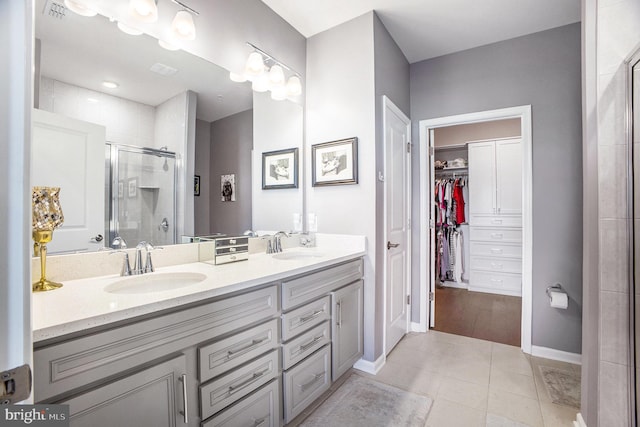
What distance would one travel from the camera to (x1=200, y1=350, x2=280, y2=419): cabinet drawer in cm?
108

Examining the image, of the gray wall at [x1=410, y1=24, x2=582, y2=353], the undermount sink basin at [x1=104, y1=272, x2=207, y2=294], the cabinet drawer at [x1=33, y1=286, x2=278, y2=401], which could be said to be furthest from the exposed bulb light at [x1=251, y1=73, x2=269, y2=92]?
the gray wall at [x1=410, y1=24, x2=582, y2=353]

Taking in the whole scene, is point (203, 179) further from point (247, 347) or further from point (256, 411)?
point (256, 411)

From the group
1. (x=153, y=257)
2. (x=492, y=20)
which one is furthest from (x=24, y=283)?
(x=492, y=20)

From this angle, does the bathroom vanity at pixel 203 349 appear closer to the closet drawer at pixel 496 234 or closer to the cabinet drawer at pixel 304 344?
the cabinet drawer at pixel 304 344

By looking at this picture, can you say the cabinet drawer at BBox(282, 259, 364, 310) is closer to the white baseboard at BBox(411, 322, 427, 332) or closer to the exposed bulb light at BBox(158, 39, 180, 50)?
the white baseboard at BBox(411, 322, 427, 332)

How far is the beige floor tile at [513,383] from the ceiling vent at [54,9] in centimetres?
313

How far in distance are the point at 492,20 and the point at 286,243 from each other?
2438 mm

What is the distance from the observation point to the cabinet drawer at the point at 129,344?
0.75 meters

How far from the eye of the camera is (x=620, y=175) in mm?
1325

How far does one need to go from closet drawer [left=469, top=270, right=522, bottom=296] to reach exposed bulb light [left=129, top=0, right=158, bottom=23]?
178 inches

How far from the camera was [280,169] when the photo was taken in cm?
233

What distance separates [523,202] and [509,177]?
1705 mm

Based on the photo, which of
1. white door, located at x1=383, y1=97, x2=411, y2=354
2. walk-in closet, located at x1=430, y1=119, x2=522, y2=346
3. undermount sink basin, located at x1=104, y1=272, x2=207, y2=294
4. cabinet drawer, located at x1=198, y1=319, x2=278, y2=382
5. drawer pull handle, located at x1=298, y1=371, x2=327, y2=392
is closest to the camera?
cabinet drawer, located at x1=198, y1=319, x2=278, y2=382

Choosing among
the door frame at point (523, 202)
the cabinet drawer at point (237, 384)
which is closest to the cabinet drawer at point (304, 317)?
the cabinet drawer at point (237, 384)
